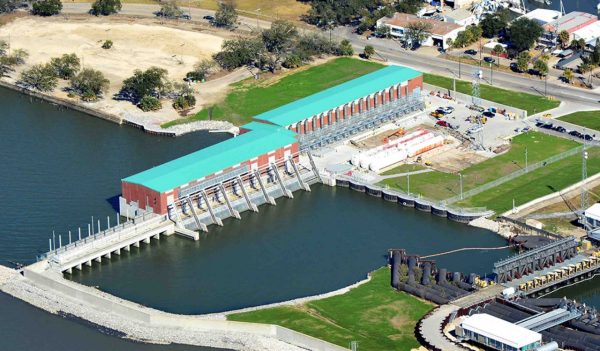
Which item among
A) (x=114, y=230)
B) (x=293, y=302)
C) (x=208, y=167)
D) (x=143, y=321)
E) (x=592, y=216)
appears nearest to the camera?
(x=143, y=321)

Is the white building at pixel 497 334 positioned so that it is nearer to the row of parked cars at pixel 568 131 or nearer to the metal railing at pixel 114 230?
the metal railing at pixel 114 230

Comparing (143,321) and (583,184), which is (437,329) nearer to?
(143,321)

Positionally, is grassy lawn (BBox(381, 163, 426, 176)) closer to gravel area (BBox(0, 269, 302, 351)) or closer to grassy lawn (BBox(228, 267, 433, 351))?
grassy lawn (BBox(228, 267, 433, 351))

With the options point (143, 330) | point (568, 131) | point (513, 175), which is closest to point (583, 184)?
point (513, 175)

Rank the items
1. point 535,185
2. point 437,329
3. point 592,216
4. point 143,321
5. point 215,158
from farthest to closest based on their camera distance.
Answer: point 535,185, point 215,158, point 592,216, point 143,321, point 437,329

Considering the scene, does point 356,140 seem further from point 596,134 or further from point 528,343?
point 528,343

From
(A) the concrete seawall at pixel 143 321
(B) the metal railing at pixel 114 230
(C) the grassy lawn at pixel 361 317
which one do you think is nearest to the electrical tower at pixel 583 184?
(C) the grassy lawn at pixel 361 317
